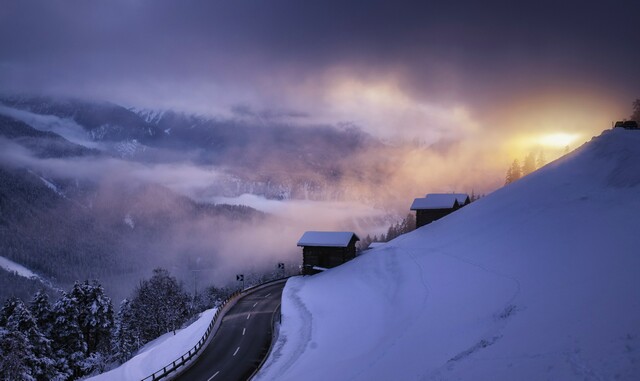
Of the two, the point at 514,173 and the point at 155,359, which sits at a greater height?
the point at 514,173

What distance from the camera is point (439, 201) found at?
71562mm

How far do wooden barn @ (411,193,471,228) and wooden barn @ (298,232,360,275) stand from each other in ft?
63.1

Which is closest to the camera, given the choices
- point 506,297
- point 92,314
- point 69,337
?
point 506,297

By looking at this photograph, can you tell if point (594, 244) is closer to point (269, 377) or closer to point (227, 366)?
point (269, 377)

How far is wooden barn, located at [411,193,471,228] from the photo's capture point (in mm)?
69875

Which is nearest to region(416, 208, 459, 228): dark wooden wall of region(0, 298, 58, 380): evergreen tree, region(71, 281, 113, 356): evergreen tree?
region(71, 281, 113, 356): evergreen tree

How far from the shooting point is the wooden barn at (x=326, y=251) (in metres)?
57.9

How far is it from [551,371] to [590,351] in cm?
167

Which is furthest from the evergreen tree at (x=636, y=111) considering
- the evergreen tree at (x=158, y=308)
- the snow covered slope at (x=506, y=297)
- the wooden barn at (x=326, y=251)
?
the evergreen tree at (x=158, y=308)

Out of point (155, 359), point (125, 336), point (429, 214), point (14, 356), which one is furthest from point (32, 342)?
point (429, 214)

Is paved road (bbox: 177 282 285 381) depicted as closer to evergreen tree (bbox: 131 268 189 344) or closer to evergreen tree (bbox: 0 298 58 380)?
evergreen tree (bbox: 0 298 58 380)

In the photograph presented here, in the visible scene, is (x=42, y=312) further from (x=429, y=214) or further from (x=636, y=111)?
(x=636, y=111)

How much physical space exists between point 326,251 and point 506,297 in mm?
37826

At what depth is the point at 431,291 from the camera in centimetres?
3098
